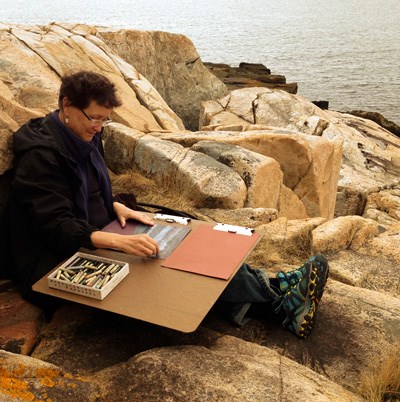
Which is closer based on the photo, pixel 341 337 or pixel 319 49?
pixel 341 337

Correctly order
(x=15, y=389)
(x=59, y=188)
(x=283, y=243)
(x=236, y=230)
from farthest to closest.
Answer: (x=283, y=243), (x=236, y=230), (x=59, y=188), (x=15, y=389)

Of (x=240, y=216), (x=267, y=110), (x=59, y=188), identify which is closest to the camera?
(x=59, y=188)

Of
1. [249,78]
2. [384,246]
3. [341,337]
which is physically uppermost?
[341,337]

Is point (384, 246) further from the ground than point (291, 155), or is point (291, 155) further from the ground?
point (384, 246)

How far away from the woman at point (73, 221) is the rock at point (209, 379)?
636 millimetres

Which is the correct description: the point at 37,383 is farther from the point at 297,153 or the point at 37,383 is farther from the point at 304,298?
the point at 297,153

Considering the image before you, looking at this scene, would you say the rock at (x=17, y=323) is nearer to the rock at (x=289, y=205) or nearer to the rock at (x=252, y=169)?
the rock at (x=252, y=169)

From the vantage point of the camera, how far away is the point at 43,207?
3.33m

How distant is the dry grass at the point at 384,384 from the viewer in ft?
9.29

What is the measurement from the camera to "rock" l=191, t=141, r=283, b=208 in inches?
262

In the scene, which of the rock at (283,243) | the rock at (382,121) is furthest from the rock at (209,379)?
the rock at (382,121)

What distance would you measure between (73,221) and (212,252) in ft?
3.14

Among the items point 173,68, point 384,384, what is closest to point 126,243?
point 384,384

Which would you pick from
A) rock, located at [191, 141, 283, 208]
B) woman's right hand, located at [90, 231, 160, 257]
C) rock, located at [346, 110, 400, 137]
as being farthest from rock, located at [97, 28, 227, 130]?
woman's right hand, located at [90, 231, 160, 257]
